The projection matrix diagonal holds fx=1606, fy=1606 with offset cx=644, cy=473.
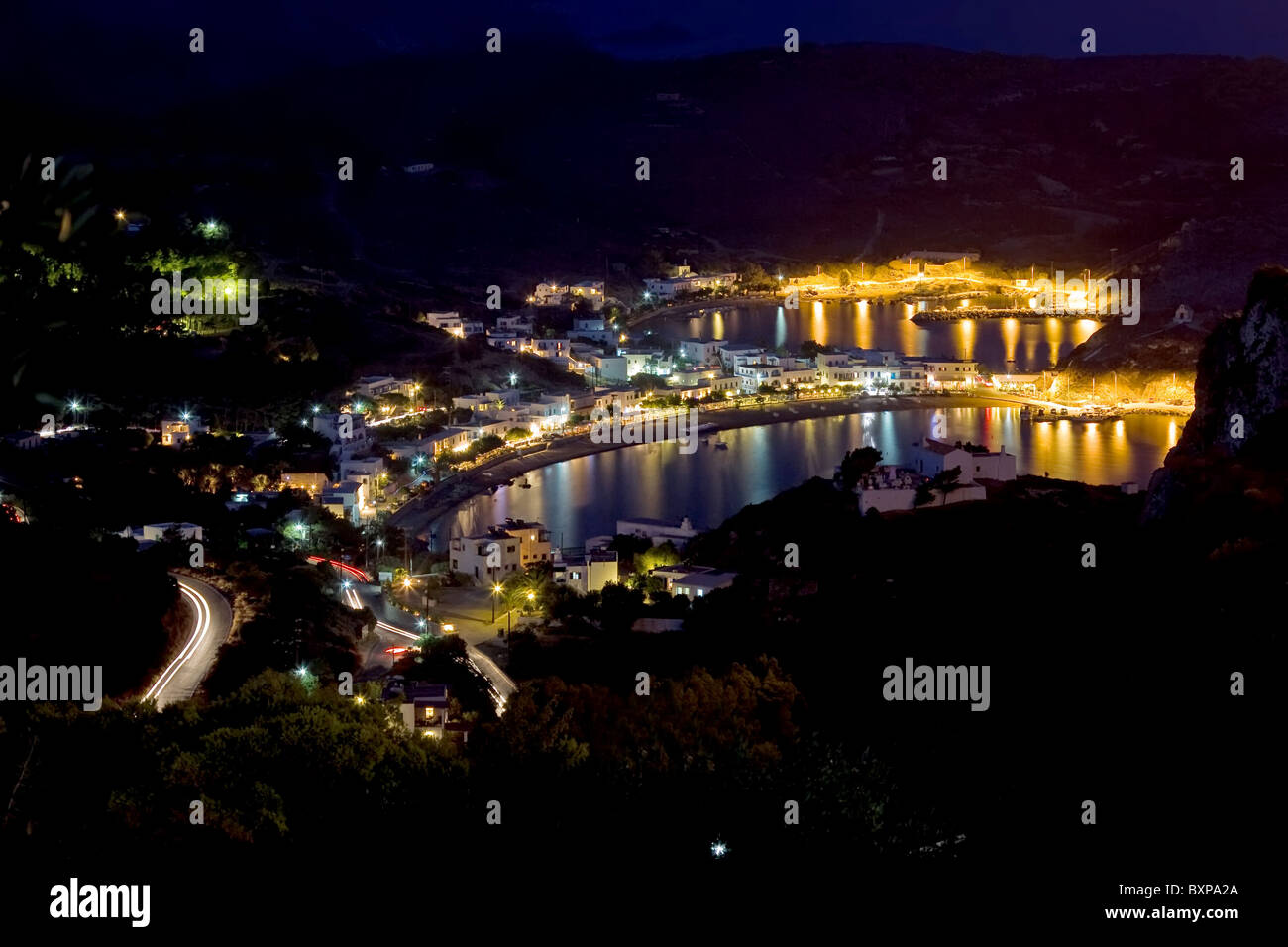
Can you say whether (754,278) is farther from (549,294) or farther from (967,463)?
(967,463)

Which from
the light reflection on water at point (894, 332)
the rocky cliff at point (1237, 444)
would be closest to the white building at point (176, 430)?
the rocky cliff at point (1237, 444)

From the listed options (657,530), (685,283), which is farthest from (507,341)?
(685,283)

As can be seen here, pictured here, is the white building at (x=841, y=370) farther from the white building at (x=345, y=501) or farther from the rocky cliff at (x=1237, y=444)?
the rocky cliff at (x=1237, y=444)

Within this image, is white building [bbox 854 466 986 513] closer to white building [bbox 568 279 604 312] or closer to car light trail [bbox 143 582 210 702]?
car light trail [bbox 143 582 210 702]

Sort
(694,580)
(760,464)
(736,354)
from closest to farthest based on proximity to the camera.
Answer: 1. (694,580)
2. (760,464)
3. (736,354)

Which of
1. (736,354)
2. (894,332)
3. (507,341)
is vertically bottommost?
(736,354)

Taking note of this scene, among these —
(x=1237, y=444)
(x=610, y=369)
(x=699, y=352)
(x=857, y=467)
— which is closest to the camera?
(x=1237, y=444)

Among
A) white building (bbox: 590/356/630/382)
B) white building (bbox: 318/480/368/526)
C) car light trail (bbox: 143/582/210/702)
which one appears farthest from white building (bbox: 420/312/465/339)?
car light trail (bbox: 143/582/210/702)
